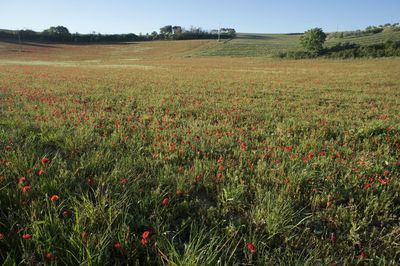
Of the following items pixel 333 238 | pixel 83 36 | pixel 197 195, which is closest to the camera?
pixel 333 238

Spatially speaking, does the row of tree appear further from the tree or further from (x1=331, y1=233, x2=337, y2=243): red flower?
(x1=331, y1=233, x2=337, y2=243): red flower

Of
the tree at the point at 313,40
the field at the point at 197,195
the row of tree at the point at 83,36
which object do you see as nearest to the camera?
the field at the point at 197,195

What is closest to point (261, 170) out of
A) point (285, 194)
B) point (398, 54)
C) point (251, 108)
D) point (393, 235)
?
point (285, 194)

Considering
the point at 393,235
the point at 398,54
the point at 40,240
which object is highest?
the point at 398,54

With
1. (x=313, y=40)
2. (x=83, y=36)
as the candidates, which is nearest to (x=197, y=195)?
(x=313, y=40)

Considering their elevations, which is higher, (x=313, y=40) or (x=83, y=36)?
(x=83, y=36)

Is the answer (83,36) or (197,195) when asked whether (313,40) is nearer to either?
(197,195)

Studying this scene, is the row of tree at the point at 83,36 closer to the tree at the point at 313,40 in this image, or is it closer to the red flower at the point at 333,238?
the tree at the point at 313,40

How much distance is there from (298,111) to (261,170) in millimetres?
5029

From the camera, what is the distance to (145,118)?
21.4 ft

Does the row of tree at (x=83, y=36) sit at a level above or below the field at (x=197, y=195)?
above

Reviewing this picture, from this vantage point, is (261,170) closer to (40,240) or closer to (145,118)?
(40,240)

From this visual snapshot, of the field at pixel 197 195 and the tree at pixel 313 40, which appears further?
the tree at pixel 313 40

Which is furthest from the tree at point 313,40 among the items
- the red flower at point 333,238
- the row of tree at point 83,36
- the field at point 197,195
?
the red flower at point 333,238
